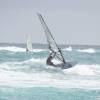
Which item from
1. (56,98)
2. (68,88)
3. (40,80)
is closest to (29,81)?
(40,80)

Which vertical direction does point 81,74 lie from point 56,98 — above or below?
below

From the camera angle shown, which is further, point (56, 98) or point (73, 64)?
point (73, 64)

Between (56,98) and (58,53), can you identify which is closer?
(56,98)

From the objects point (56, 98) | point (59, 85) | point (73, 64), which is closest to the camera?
point (56, 98)

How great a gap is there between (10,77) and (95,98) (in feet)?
27.2

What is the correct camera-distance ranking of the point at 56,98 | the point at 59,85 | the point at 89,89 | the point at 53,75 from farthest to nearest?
1. the point at 53,75
2. the point at 59,85
3. the point at 89,89
4. the point at 56,98

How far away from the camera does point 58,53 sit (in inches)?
1399

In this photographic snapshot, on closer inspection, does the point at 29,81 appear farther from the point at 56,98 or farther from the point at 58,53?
the point at 58,53

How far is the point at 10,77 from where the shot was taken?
27922mm

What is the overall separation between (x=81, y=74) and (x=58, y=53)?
13.6 feet

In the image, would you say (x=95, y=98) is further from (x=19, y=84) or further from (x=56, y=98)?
(x=19, y=84)

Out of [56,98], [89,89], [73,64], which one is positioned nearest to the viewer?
[56,98]

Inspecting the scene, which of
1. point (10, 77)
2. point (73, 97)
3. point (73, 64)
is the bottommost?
point (73, 64)

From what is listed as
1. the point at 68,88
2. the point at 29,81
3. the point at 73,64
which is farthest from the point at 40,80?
the point at 73,64
